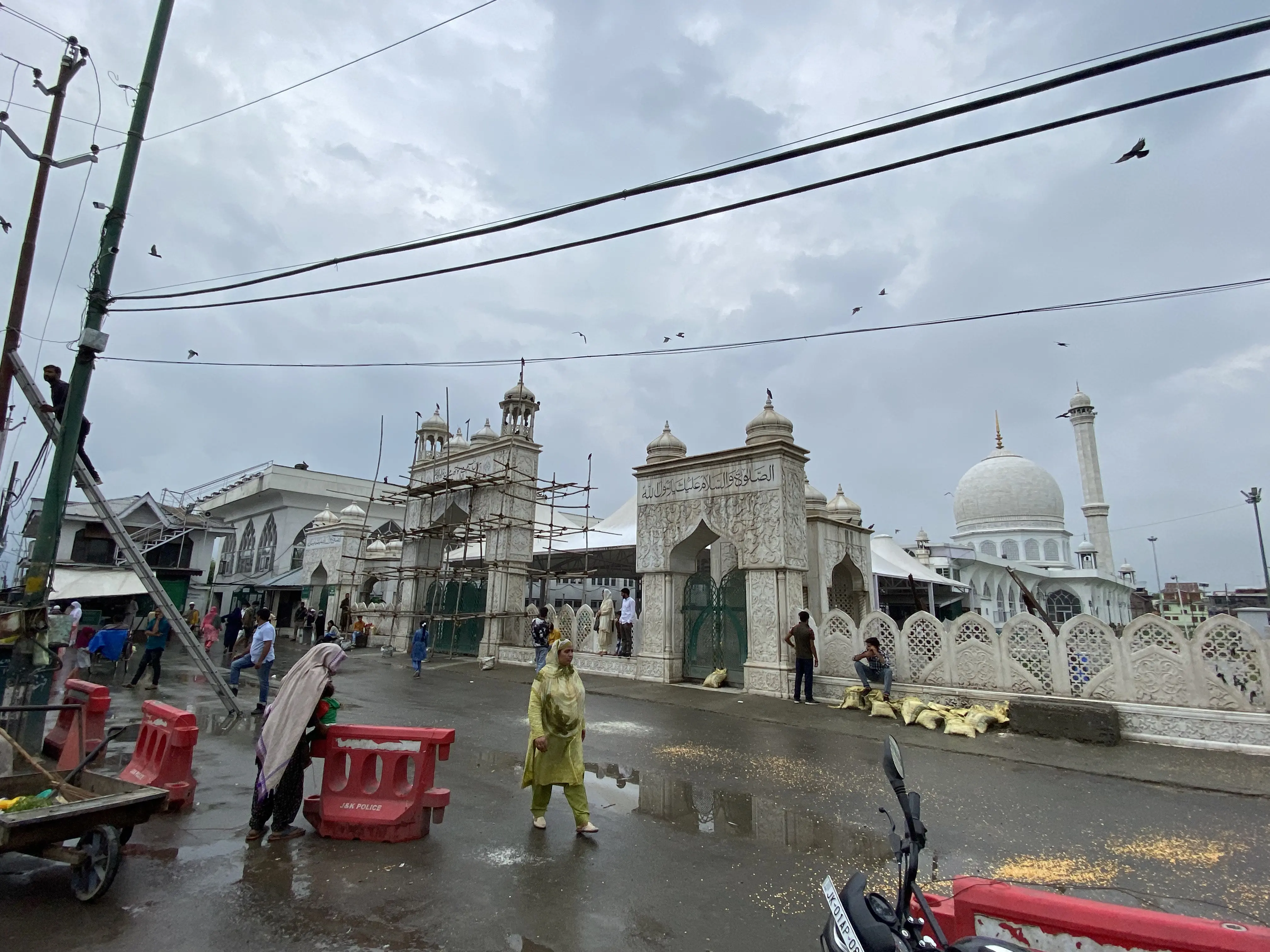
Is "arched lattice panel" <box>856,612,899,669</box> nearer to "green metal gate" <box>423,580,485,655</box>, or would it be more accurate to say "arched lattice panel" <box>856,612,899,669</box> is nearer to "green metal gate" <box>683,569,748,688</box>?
"green metal gate" <box>683,569,748,688</box>

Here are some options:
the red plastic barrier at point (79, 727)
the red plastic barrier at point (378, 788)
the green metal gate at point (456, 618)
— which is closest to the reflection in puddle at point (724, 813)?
the red plastic barrier at point (378, 788)

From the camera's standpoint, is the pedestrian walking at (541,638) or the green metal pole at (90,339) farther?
the pedestrian walking at (541,638)

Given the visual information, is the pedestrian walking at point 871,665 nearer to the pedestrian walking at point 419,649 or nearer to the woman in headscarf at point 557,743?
the woman in headscarf at point 557,743

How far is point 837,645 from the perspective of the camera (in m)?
11.6

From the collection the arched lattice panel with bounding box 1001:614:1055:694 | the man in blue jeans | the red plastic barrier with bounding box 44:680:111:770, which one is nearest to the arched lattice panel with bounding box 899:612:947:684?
the arched lattice panel with bounding box 1001:614:1055:694

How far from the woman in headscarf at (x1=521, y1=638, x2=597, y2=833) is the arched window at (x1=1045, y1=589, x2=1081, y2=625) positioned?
43.7 meters

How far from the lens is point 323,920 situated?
3.49 m

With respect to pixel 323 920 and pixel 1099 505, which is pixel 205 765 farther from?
pixel 1099 505

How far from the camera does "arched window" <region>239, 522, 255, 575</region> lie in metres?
37.0

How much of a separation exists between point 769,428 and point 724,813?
8874 millimetres

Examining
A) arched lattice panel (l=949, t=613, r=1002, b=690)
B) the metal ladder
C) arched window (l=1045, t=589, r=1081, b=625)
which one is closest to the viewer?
the metal ladder

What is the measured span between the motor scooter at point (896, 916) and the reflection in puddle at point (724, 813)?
289 cm

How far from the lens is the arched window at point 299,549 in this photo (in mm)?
29859

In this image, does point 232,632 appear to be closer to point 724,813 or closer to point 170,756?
point 170,756
